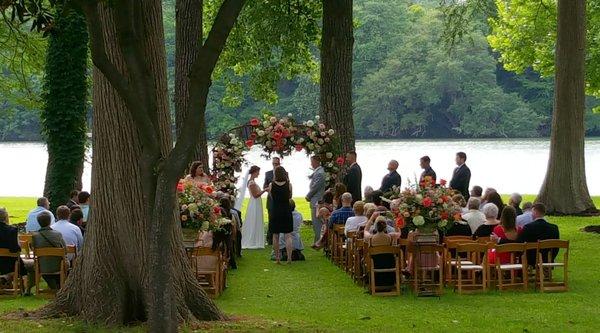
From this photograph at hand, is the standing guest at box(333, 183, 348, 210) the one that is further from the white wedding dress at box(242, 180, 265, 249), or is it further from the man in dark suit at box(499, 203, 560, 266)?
the man in dark suit at box(499, 203, 560, 266)

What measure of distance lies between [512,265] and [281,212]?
205 inches

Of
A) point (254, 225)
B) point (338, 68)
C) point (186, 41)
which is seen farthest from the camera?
point (338, 68)

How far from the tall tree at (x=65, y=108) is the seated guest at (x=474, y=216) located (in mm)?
10386

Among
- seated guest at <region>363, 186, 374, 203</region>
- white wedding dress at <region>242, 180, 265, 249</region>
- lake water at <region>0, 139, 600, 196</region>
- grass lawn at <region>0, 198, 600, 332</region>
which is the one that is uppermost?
lake water at <region>0, 139, 600, 196</region>

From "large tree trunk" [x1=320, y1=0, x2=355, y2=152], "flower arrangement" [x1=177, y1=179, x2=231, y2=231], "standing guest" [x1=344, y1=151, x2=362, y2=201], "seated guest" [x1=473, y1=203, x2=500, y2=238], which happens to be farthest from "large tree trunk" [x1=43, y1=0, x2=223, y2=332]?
"large tree trunk" [x1=320, y1=0, x2=355, y2=152]

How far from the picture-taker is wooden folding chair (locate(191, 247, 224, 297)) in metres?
14.7

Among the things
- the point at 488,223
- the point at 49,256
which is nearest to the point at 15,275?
the point at 49,256

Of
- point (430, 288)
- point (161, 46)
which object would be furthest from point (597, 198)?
point (161, 46)

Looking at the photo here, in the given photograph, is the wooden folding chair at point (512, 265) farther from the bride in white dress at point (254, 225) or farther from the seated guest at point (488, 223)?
the bride in white dress at point (254, 225)

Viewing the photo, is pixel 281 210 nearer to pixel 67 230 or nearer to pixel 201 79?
pixel 67 230

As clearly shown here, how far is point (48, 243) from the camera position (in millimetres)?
14391

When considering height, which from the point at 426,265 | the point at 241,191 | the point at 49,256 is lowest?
the point at 426,265

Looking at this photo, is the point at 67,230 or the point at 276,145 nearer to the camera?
the point at 67,230

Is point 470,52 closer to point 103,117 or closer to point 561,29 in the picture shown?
point 561,29
